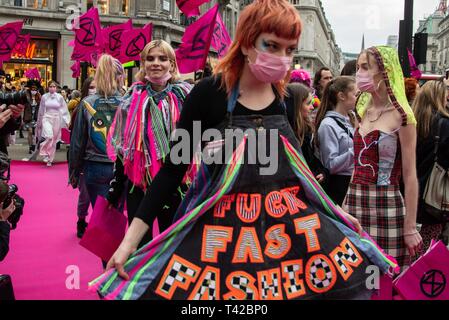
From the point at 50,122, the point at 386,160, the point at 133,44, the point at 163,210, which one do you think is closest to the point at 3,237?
the point at 163,210

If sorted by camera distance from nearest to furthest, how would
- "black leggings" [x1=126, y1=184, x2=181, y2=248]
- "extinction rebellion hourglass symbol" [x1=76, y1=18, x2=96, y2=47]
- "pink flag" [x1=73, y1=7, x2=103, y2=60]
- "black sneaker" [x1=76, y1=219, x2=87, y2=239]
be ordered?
"black leggings" [x1=126, y1=184, x2=181, y2=248]
"black sneaker" [x1=76, y1=219, x2=87, y2=239]
"pink flag" [x1=73, y1=7, x2=103, y2=60]
"extinction rebellion hourglass symbol" [x1=76, y1=18, x2=96, y2=47]

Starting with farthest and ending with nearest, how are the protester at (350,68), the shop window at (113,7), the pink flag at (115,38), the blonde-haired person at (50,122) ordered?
the shop window at (113,7) → the blonde-haired person at (50,122) → the pink flag at (115,38) → the protester at (350,68)

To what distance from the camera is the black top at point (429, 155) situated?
183 inches

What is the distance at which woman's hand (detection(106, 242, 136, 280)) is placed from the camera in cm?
221

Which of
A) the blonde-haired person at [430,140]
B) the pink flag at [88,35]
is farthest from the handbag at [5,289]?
the pink flag at [88,35]

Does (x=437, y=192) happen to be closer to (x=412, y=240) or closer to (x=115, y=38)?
(x=412, y=240)

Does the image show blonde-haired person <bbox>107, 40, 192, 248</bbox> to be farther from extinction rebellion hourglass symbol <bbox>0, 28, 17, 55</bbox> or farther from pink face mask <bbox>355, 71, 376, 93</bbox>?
extinction rebellion hourglass symbol <bbox>0, 28, 17, 55</bbox>

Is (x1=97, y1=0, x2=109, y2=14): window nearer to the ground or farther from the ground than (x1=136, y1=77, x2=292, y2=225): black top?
farther from the ground

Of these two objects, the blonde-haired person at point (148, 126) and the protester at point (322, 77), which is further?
the protester at point (322, 77)

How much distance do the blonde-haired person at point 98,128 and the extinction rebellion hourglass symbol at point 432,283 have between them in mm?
3495

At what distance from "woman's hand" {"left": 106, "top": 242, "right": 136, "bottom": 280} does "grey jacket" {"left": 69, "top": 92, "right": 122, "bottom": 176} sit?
3.61 m

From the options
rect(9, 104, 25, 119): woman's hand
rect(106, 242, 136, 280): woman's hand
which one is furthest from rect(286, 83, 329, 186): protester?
rect(106, 242, 136, 280): woman's hand

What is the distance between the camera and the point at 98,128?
5.86 metres

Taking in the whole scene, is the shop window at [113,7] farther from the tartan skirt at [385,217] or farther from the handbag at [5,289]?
the tartan skirt at [385,217]
